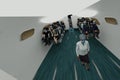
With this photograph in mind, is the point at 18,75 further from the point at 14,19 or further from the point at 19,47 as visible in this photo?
the point at 14,19

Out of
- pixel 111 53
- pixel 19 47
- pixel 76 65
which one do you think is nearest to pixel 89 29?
pixel 111 53

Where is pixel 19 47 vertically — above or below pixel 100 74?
above

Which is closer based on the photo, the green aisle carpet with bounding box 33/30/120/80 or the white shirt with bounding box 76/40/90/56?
the white shirt with bounding box 76/40/90/56

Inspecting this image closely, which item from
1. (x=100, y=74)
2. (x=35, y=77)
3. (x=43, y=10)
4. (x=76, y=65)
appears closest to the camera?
(x=43, y=10)

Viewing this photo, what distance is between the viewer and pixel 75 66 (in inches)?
322

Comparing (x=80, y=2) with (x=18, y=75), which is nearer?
(x=80, y=2)

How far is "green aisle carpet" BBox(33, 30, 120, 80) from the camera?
6.96 m

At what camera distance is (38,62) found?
8750 millimetres

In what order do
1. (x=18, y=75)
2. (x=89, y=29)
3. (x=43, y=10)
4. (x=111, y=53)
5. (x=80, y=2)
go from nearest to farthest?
(x=80, y=2) < (x=43, y=10) < (x=18, y=75) < (x=111, y=53) < (x=89, y=29)

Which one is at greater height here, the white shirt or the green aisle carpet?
the white shirt

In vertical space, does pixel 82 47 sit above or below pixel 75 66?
above

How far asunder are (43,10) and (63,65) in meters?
3.97

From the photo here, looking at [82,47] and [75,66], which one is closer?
[82,47]

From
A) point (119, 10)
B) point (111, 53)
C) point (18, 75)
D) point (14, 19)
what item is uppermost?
point (14, 19)
